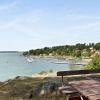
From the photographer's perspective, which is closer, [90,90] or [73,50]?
[90,90]

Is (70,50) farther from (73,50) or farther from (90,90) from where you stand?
(90,90)

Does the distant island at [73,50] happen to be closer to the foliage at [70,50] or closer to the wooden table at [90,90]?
the foliage at [70,50]

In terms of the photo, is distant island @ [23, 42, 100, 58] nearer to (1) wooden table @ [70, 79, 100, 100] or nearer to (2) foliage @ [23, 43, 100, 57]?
(2) foliage @ [23, 43, 100, 57]

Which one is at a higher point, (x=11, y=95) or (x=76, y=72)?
(x=76, y=72)

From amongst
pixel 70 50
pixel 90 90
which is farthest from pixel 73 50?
pixel 90 90

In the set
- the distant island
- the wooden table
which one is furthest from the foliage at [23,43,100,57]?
the wooden table

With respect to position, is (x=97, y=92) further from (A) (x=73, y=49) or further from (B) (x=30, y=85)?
(A) (x=73, y=49)

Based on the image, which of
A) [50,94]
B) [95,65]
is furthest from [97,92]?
[95,65]

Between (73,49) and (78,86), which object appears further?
(73,49)

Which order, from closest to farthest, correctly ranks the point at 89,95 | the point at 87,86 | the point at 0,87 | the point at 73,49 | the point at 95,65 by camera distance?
1. the point at 89,95
2. the point at 87,86
3. the point at 0,87
4. the point at 95,65
5. the point at 73,49

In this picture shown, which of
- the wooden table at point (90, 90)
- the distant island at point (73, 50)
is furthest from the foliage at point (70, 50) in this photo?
the wooden table at point (90, 90)

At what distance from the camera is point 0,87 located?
1447 cm

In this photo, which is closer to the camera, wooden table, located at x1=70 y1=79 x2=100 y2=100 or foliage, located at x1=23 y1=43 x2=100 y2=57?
wooden table, located at x1=70 y1=79 x2=100 y2=100

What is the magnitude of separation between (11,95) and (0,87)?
2.00m
